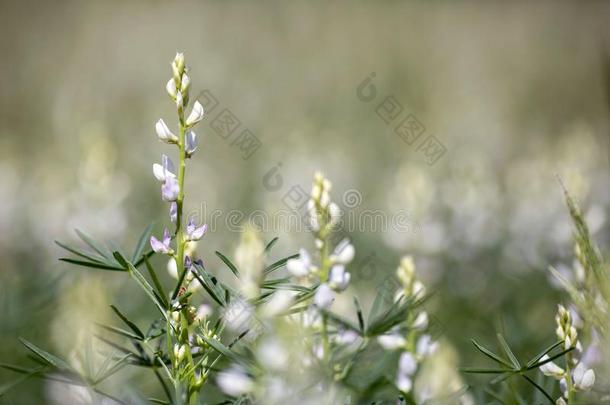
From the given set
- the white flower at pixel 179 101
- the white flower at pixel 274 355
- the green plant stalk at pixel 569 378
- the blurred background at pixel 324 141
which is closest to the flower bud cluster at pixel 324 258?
the white flower at pixel 274 355

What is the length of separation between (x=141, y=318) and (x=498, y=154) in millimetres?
3612

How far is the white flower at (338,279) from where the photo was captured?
0.90m

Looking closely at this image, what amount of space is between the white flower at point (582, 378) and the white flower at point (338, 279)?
34cm

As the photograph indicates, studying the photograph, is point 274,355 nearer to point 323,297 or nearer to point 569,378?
point 323,297

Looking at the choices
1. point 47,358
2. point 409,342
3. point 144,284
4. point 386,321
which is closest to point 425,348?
point 409,342

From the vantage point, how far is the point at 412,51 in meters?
6.41

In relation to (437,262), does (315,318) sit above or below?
above

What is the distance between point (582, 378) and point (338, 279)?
1.18ft

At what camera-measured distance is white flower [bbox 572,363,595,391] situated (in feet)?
3.04

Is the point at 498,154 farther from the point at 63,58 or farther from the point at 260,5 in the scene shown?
the point at 63,58

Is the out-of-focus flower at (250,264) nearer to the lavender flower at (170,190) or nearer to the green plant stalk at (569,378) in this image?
the lavender flower at (170,190)

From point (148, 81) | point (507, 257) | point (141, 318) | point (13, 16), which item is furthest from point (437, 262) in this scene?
point (13, 16)

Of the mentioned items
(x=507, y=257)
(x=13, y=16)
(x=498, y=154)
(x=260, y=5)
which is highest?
(x=13, y=16)

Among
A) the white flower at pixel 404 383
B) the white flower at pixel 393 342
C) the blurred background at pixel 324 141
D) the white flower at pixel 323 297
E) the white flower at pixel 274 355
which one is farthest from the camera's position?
the blurred background at pixel 324 141
